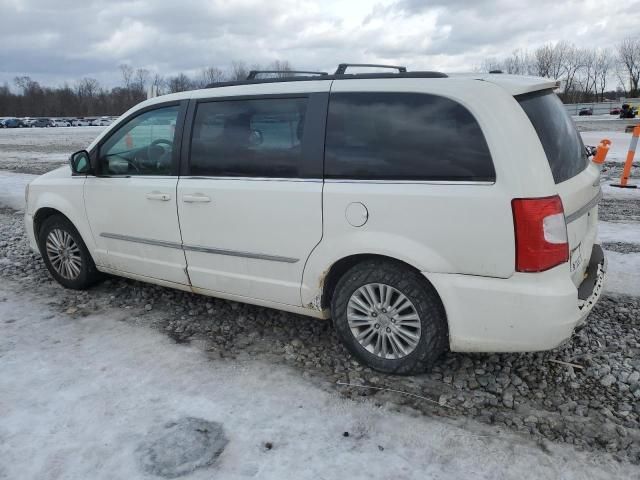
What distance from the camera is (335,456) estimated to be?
2.77 metres

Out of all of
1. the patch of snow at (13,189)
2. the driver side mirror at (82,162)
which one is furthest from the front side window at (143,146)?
the patch of snow at (13,189)

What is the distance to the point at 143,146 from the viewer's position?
448cm

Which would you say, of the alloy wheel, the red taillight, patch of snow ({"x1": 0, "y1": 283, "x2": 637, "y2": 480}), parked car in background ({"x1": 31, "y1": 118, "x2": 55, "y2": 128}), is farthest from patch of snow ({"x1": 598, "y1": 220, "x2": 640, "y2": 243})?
parked car in background ({"x1": 31, "y1": 118, "x2": 55, "y2": 128})

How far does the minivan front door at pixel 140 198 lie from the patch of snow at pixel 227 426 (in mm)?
787

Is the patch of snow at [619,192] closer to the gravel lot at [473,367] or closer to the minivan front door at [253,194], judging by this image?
the gravel lot at [473,367]

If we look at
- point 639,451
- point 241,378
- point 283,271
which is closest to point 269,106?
point 283,271

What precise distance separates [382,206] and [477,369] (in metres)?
1.33

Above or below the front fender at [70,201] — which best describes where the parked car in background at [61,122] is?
above

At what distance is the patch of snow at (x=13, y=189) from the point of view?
10.2 m

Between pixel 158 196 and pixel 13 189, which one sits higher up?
pixel 158 196

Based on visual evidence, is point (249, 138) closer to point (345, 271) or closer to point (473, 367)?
point (345, 271)

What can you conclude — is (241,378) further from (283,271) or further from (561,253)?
(561,253)

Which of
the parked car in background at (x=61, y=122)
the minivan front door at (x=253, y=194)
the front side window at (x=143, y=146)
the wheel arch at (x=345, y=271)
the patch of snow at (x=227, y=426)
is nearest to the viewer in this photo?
the patch of snow at (x=227, y=426)

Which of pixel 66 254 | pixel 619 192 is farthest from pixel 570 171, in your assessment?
pixel 619 192
